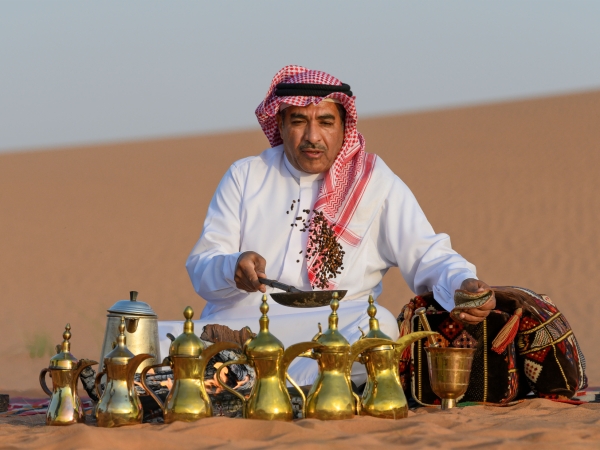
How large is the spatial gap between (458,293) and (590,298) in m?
14.9

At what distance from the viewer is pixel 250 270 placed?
4785 mm

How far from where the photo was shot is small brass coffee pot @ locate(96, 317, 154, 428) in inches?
149

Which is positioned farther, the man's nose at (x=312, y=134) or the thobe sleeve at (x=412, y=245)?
the man's nose at (x=312, y=134)

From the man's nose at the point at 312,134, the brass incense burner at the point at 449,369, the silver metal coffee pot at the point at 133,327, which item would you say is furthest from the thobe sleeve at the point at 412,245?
Result: the silver metal coffee pot at the point at 133,327

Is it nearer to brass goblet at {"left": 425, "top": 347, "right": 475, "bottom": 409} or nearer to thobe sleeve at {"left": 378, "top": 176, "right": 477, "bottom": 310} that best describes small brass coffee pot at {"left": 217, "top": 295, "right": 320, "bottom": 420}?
brass goblet at {"left": 425, "top": 347, "right": 475, "bottom": 409}

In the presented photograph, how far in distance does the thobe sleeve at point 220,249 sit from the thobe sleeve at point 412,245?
2.83 feet

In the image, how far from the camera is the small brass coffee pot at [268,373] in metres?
3.68

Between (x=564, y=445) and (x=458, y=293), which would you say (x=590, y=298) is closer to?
(x=458, y=293)

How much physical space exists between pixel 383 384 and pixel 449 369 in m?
0.63

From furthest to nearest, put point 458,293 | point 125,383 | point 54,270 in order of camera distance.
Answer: point 54,270, point 458,293, point 125,383

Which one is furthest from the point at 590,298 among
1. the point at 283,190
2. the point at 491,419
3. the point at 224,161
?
the point at 224,161

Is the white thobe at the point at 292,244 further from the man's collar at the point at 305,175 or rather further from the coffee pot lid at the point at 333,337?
the coffee pot lid at the point at 333,337

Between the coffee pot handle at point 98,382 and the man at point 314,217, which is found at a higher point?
the man at point 314,217

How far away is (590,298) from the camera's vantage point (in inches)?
741
